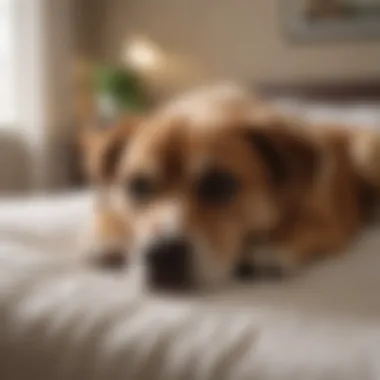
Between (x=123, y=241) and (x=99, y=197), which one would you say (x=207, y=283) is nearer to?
(x=123, y=241)

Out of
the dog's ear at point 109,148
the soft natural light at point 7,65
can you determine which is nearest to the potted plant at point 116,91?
the soft natural light at point 7,65

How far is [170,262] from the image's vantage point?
3.19 ft

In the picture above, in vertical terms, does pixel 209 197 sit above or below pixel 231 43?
below

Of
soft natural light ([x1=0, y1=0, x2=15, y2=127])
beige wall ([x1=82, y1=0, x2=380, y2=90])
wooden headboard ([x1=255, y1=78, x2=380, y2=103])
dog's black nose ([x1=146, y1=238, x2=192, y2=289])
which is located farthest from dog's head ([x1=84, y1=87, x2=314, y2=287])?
soft natural light ([x1=0, y1=0, x2=15, y2=127])

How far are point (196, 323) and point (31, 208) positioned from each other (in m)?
0.74

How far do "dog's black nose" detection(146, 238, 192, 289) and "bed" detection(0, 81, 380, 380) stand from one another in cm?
4

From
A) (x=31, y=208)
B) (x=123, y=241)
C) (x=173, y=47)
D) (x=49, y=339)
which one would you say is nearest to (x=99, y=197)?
(x=123, y=241)

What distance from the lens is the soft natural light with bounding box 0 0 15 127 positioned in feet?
9.78

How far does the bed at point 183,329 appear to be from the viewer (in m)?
0.72

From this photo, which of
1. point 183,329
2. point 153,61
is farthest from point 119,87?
point 183,329

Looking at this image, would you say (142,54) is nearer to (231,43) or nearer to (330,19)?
(231,43)

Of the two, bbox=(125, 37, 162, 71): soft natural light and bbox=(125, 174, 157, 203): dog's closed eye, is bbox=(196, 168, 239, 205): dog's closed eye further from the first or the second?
bbox=(125, 37, 162, 71): soft natural light

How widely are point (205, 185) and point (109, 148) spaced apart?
0.20m

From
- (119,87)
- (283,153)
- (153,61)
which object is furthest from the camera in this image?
(153,61)
